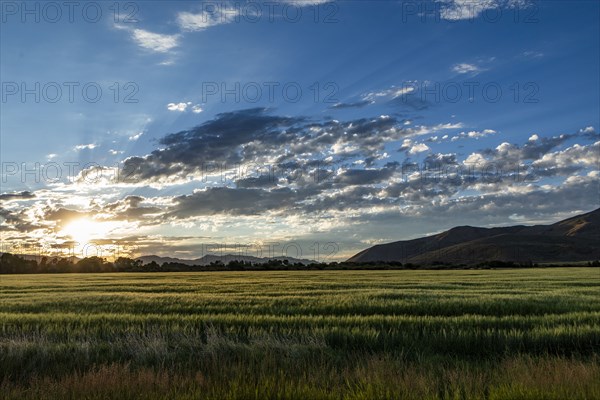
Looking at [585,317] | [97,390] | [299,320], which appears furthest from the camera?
[585,317]

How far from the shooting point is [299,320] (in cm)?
1402

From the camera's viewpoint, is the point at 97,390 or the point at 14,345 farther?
the point at 14,345

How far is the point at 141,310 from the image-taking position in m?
18.8

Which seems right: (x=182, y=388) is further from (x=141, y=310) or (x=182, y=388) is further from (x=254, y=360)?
(x=141, y=310)

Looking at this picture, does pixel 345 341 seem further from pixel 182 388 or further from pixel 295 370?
pixel 182 388

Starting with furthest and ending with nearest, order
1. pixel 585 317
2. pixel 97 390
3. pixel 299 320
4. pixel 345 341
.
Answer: pixel 585 317, pixel 299 320, pixel 345 341, pixel 97 390

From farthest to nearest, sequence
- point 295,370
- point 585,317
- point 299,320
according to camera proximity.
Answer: point 585,317 < point 299,320 < point 295,370

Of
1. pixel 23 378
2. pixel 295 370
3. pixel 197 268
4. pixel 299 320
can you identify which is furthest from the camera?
pixel 197 268

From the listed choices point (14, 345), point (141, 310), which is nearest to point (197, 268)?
point (141, 310)

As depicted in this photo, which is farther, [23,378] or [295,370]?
[23,378]

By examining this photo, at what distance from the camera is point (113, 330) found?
13.1m

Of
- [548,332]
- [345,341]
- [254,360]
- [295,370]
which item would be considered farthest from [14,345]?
[548,332]

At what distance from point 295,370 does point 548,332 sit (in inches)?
275

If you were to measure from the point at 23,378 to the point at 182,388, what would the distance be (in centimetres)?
393
